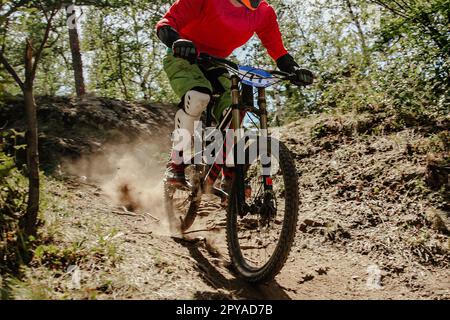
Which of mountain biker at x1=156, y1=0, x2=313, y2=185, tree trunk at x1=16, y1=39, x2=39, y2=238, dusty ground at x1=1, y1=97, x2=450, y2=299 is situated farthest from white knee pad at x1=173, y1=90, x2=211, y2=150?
tree trunk at x1=16, y1=39, x2=39, y2=238

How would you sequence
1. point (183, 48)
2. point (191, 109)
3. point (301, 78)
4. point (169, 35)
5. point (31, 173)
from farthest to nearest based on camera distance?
point (191, 109)
point (169, 35)
point (301, 78)
point (183, 48)
point (31, 173)

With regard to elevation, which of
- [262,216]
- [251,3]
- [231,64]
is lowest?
[262,216]

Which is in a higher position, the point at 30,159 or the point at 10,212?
the point at 30,159

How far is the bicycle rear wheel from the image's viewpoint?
2.69m

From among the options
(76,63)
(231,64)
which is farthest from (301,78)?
(76,63)

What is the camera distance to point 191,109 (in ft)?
11.3

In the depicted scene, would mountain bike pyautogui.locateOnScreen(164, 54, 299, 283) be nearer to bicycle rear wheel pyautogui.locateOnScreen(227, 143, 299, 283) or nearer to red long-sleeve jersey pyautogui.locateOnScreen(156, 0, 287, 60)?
bicycle rear wheel pyautogui.locateOnScreen(227, 143, 299, 283)

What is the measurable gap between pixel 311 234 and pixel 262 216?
3.67 ft

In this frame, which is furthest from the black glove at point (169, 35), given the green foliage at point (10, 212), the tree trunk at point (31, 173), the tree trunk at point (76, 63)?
the tree trunk at point (76, 63)

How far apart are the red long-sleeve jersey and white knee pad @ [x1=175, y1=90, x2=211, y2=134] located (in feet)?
1.64

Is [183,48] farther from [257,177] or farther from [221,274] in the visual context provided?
[221,274]
